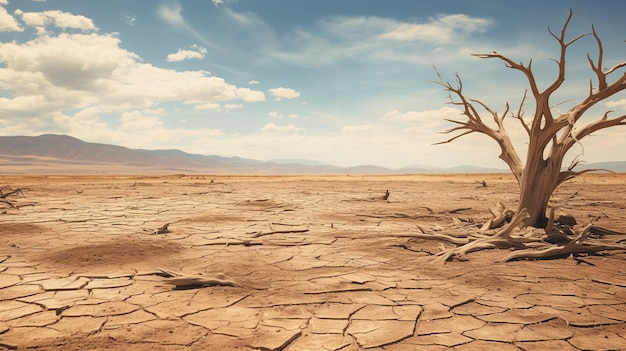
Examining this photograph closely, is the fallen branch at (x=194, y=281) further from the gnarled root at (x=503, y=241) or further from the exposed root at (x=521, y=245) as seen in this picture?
the gnarled root at (x=503, y=241)

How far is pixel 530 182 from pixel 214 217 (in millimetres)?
5727

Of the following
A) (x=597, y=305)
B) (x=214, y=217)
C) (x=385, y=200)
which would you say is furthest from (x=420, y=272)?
(x=385, y=200)

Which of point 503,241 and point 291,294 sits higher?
point 503,241

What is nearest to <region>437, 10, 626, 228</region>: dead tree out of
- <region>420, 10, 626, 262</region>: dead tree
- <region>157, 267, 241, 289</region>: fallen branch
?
<region>420, 10, 626, 262</region>: dead tree

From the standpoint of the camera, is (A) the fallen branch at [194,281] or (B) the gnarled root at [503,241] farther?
(B) the gnarled root at [503,241]

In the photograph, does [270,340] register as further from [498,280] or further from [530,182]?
[530,182]

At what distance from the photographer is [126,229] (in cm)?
638

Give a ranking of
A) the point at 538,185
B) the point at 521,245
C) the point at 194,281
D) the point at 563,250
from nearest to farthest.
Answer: the point at 194,281
the point at 563,250
the point at 521,245
the point at 538,185

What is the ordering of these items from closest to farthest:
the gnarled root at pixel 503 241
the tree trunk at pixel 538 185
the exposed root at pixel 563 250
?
the exposed root at pixel 563 250
the gnarled root at pixel 503 241
the tree trunk at pixel 538 185

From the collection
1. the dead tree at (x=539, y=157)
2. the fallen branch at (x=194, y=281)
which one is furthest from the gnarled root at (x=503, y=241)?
the fallen branch at (x=194, y=281)

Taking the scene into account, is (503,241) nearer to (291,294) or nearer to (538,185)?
(538,185)

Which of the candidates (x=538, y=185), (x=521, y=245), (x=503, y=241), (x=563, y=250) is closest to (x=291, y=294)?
(x=503, y=241)

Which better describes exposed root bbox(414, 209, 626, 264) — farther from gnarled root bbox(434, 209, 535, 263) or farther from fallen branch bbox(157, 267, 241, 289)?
fallen branch bbox(157, 267, 241, 289)

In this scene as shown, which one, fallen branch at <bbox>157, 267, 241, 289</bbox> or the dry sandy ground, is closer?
the dry sandy ground
